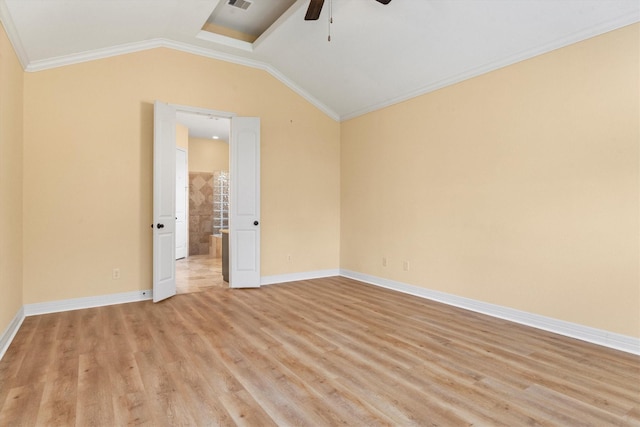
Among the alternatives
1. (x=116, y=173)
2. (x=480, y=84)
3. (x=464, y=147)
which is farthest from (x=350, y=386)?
(x=116, y=173)

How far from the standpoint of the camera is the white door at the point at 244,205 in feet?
17.0

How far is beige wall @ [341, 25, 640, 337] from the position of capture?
2977mm

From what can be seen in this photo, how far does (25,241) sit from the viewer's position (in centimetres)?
388

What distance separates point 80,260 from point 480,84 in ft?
16.8

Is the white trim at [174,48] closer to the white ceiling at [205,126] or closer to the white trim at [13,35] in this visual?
the white trim at [13,35]

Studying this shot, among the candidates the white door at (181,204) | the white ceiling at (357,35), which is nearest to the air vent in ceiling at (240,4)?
the white ceiling at (357,35)

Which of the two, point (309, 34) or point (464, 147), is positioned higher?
point (309, 34)

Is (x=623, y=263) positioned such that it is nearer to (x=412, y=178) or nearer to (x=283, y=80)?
(x=412, y=178)

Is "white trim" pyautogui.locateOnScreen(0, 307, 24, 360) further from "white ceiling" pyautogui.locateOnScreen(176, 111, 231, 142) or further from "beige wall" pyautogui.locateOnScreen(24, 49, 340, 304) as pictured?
"white ceiling" pyautogui.locateOnScreen(176, 111, 231, 142)

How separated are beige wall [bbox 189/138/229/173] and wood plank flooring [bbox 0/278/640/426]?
18.9 ft

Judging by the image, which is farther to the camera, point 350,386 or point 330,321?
point 330,321

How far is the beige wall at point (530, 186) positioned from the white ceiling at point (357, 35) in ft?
0.68

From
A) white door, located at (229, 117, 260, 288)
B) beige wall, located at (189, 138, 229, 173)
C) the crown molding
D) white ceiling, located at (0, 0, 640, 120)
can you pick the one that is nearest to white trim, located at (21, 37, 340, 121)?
white ceiling, located at (0, 0, 640, 120)

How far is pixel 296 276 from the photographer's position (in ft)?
18.9
